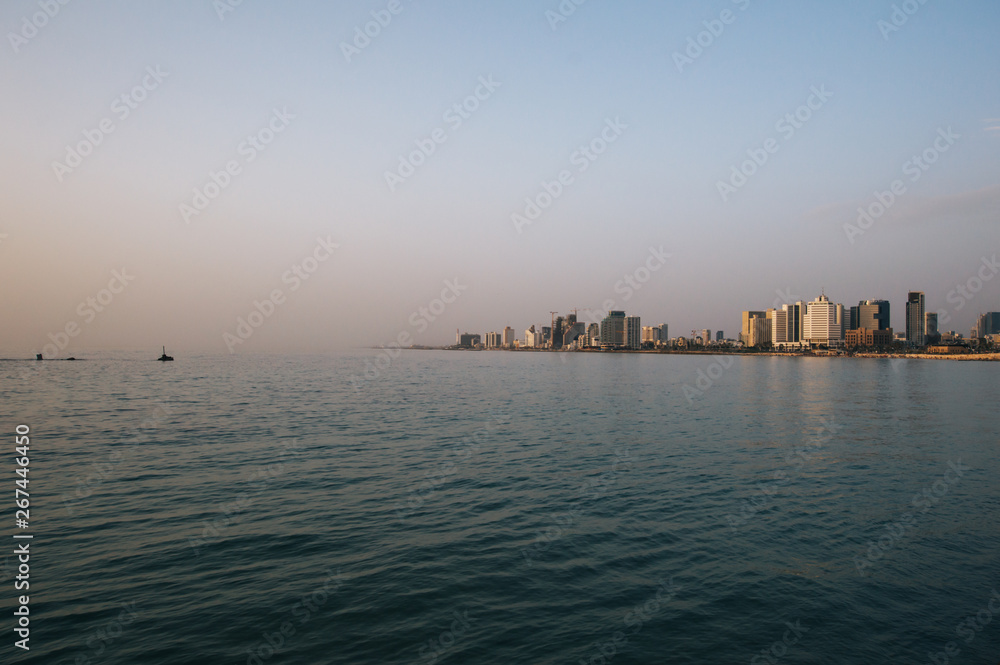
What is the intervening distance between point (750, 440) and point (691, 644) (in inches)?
1185

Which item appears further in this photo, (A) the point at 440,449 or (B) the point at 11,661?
(A) the point at 440,449

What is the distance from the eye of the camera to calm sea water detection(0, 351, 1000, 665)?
12398 mm

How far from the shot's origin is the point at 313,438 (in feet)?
123

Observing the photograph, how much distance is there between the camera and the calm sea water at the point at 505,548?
12398 millimetres

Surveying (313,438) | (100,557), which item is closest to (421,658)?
(100,557)

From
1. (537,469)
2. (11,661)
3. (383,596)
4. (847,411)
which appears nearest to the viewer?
(11,661)

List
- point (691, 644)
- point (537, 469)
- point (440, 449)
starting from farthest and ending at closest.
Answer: point (440, 449), point (537, 469), point (691, 644)

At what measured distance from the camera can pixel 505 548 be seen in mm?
17688

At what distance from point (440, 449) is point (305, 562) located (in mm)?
17916

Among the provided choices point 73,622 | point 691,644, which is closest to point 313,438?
point 73,622

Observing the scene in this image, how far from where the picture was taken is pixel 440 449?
1340 inches

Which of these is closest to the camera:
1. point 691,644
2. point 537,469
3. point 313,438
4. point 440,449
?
point 691,644

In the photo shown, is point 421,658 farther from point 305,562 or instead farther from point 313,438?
point 313,438

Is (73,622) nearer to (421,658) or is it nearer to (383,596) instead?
(383,596)
